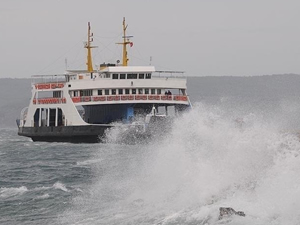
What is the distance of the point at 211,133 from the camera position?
35.8m

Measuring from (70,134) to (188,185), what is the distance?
44633 millimetres

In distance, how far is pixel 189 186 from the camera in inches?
1275

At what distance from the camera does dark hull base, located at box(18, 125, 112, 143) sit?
7381cm

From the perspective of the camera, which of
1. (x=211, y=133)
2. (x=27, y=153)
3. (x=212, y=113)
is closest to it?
(x=211, y=133)

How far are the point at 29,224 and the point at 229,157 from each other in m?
8.13

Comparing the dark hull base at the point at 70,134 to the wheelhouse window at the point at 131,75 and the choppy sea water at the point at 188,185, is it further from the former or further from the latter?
the choppy sea water at the point at 188,185

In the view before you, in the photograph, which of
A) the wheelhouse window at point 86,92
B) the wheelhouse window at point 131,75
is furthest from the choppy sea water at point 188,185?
the wheelhouse window at point 86,92

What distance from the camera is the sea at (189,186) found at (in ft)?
90.6

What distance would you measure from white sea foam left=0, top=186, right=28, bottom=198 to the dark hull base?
3390cm

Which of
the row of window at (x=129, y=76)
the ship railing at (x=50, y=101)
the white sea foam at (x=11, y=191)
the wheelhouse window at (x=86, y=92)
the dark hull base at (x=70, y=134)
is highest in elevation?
the row of window at (x=129, y=76)

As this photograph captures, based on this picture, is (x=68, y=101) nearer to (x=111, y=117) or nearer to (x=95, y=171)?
(x=111, y=117)

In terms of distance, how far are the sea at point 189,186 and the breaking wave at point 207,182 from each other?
4cm

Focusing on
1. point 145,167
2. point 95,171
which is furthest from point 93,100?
point 145,167

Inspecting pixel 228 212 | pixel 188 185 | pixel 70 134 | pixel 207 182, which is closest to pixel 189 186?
pixel 188 185
